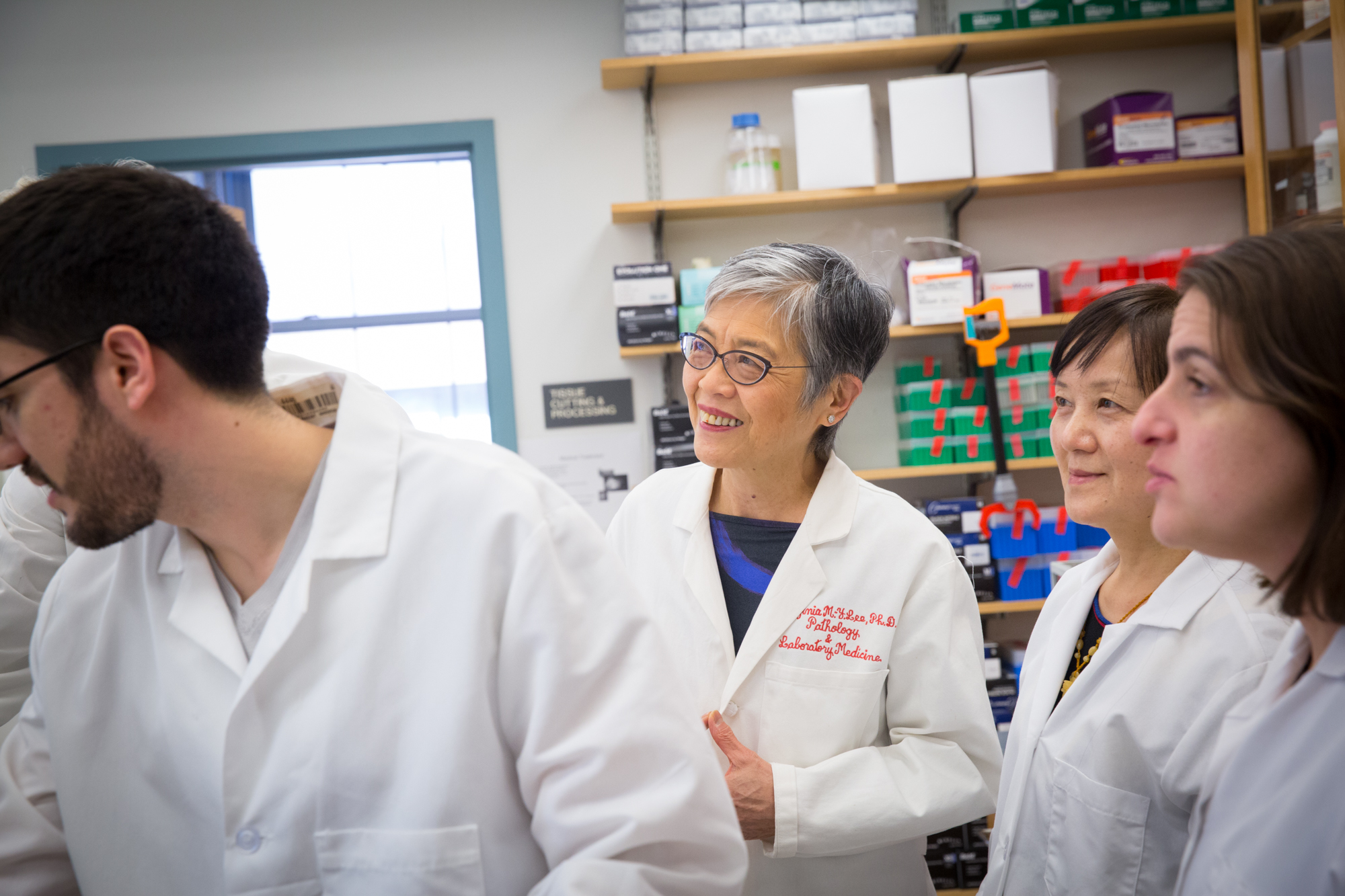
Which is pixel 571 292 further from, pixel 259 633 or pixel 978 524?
pixel 259 633

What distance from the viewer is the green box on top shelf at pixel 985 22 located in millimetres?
3092

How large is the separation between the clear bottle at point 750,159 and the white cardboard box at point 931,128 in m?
0.45

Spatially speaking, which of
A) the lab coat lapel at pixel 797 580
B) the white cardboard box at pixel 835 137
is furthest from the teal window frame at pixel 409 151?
the lab coat lapel at pixel 797 580

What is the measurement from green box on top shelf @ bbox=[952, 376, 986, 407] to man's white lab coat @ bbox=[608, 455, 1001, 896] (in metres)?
1.65

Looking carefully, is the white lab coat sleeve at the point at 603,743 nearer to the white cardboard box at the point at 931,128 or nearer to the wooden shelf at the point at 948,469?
the wooden shelf at the point at 948,469

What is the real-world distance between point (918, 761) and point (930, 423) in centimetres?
186

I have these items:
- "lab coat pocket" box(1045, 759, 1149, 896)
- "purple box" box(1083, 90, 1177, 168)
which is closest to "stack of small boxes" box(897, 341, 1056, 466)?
"purple box" box(1083, 90, 1177, 168)

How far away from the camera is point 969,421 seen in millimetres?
3025

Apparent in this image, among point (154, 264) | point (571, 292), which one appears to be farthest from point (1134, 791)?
point (571, 292)

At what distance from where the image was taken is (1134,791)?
1.14m

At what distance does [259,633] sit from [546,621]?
355 millimetres

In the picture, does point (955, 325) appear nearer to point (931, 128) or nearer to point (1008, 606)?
point (931, 128)

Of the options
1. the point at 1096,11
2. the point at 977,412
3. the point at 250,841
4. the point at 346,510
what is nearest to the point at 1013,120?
the point at 1096,11

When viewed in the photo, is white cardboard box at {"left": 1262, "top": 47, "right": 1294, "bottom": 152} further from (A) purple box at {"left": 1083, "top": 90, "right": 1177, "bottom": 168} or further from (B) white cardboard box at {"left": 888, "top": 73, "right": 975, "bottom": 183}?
(B) white cardboard box at {"left": 888, "top": 73, "right": 975, "bottom": 183}
